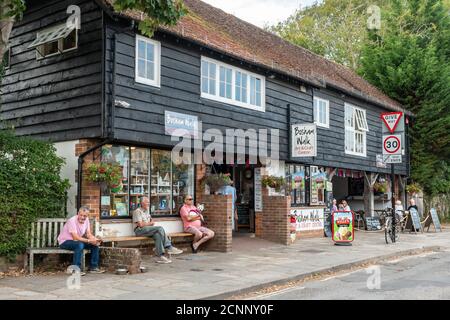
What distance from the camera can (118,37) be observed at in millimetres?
11164

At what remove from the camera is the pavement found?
7.80 meters

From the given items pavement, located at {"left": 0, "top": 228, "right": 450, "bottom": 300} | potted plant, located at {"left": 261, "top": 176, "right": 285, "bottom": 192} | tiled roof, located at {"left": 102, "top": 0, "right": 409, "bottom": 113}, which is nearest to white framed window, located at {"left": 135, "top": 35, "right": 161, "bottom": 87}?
tiled roof, located at {"left": 102, "top": 0, "right": 409, "bottom": 113}

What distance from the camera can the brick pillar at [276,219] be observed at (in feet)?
51.0

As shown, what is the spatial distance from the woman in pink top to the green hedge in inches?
120

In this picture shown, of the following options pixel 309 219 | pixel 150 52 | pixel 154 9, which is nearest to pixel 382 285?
pixel 154 9

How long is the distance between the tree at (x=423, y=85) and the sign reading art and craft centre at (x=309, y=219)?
9.61m

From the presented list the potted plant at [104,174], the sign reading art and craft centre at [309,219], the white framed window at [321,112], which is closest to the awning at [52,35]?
the potted plant at [104,174]

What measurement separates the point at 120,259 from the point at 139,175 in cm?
271

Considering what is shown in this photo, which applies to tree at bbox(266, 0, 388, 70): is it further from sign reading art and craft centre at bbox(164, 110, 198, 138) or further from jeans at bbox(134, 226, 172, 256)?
jeans at bbox(134, 226, 172, 256)

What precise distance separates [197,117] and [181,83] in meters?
0.96

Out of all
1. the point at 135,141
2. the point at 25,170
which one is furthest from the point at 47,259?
the point at 135,141

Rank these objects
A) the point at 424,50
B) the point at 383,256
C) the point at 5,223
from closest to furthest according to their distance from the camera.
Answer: the point at 5,223 → the point at 383,256 → the point at 424,50

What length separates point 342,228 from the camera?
15523mm

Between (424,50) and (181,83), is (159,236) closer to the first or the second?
(181,83)
